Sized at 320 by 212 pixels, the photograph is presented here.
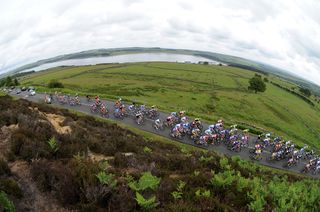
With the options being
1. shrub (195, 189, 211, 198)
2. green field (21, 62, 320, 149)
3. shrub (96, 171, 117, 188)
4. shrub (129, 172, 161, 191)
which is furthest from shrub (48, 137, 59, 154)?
green field (21, 62, 320, 149)

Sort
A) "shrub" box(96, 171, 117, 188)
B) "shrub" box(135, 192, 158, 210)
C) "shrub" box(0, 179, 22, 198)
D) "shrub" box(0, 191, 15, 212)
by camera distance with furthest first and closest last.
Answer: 1. "shrub" box(96, 171, 117, 188)
2. "shrub" box(0, 179, 22, 198)
3. "shrub" box(135, 192, 158, 210)
4. "shrub" box(0, 191, 15, 212)

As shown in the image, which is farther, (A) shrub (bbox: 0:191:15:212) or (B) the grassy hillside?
(B) the grassy hillside

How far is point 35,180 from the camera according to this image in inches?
374

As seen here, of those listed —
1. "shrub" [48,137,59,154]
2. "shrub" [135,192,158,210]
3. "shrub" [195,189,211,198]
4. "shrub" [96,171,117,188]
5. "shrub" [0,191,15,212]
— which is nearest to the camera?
"shrub" [0,191,15,212]

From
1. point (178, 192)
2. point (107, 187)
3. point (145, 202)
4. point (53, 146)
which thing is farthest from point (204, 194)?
point (53, 146)

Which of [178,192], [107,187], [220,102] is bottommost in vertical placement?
[220,102]

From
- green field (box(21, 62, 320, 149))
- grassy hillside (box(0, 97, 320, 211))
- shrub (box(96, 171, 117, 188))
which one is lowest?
green field (box(21, 62, 320, 149))

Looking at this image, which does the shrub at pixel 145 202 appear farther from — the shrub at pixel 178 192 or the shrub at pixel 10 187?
the shrub at pixel 10 187

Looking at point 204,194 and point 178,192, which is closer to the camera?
point 204,194

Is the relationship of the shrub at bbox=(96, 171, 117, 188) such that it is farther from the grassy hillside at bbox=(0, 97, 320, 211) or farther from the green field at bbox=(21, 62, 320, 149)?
the green field at bbox=(21, 62, 320, 149)

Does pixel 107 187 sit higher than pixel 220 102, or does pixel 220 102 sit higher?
pixel 107 187

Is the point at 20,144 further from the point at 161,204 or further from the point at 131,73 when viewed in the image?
the point at 131,73

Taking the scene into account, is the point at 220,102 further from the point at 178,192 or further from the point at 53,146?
the point at 178,192

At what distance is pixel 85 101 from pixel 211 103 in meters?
34.8
